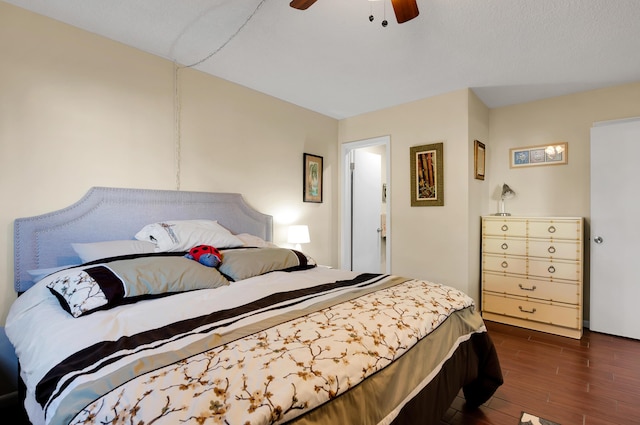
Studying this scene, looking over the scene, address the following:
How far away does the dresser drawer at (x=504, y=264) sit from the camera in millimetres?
3201

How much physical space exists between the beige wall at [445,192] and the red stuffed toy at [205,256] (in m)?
2.30

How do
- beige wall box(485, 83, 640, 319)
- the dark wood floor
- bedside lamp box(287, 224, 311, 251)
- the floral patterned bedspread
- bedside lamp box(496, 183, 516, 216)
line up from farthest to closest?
bedside lamp box(496, 183, 516, 216)
bedside lamp box(287, 224, 311, 251)
beige wall box(485, 83, 640, 319)
the dark wood floor
the floral patterned bedspread

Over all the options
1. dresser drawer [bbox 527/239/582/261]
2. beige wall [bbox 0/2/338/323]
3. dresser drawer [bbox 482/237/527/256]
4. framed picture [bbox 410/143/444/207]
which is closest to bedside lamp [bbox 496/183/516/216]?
dresser drawer [bbox 482/237/527/256]

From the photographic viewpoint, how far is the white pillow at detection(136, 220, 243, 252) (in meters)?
2.16

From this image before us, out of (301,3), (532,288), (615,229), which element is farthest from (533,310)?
(301,3)

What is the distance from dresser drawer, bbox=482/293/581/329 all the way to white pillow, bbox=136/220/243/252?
274 cm

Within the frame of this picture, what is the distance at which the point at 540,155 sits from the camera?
3502mm

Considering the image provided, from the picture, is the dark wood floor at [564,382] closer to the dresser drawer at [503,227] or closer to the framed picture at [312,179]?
the dresser drawer at [503,227]

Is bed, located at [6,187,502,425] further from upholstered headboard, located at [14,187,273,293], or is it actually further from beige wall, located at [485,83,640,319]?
beige wall, located at [485,83,640,319]

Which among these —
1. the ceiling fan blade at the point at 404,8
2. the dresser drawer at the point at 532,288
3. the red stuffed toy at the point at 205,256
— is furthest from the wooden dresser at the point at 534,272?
the red stuffed toy at the point at 205,256

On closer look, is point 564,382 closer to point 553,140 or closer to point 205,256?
point 553,140

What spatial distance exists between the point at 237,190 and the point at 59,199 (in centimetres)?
137

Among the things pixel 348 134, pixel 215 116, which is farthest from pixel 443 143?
pixel 215 116

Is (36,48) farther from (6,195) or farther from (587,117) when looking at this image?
(587,117)
